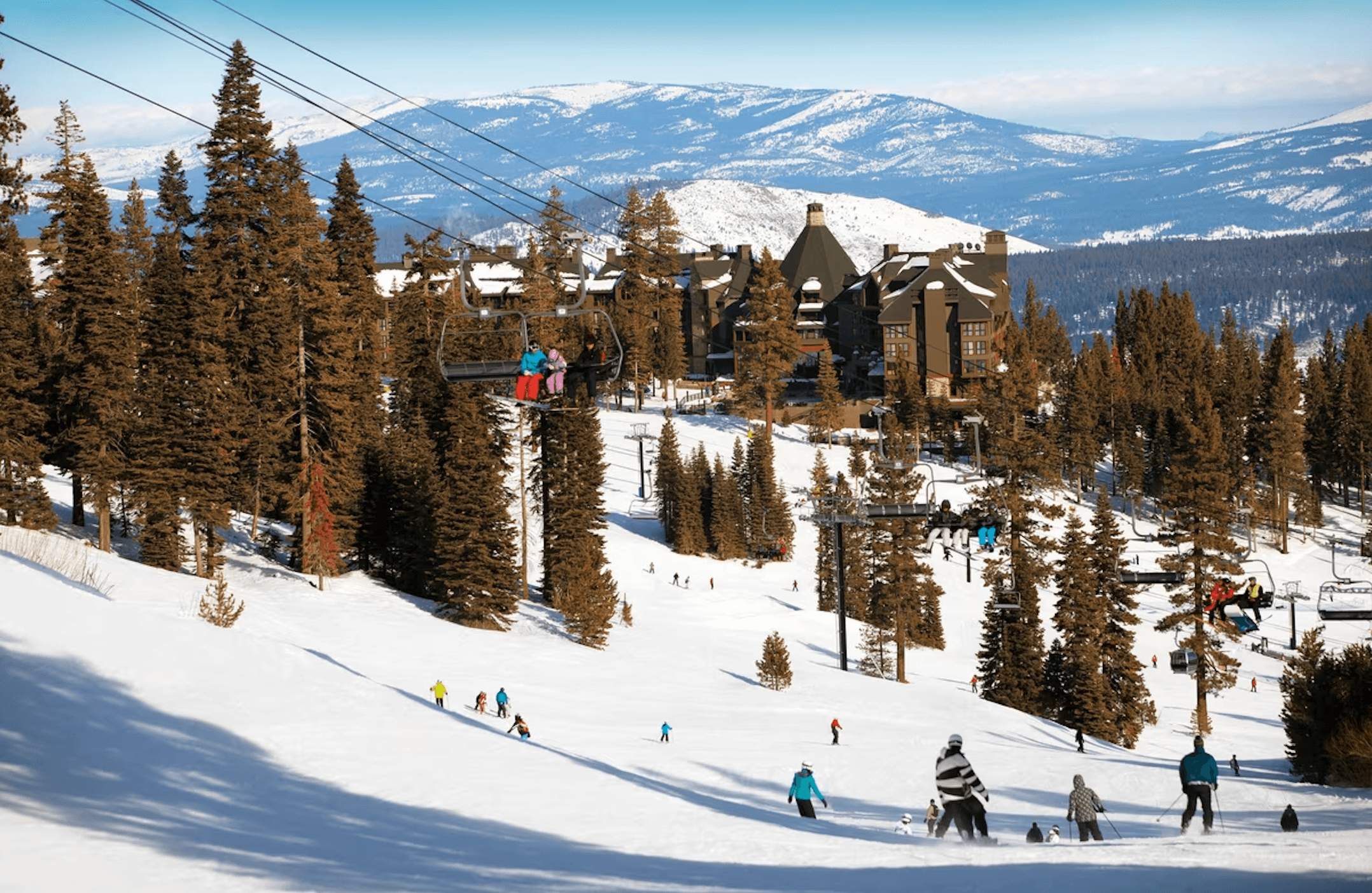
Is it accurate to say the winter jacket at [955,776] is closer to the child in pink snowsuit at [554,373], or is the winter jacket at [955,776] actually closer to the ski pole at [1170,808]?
the ski pole at [1170,808]

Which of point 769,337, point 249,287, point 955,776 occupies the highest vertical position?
point 249,287

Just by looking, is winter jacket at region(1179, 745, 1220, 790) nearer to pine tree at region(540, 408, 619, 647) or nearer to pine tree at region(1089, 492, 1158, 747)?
pine tree at region(1089, 492, 1158, 747)

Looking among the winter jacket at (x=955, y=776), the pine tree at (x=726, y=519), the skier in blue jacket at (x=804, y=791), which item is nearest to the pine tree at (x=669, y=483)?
the pine tree at (x=726, y=519)

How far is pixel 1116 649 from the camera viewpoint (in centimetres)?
4841

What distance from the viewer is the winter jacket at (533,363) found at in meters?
26.2

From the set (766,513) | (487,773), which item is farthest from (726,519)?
(487,773)

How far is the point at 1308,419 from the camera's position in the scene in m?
116

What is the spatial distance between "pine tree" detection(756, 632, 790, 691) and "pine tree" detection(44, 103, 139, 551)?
75.6ft

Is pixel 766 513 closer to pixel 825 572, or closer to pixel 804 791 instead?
pixel 825 572

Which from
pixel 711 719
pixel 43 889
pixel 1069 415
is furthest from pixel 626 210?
pixel 43 889

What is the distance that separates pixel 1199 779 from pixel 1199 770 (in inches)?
7.4

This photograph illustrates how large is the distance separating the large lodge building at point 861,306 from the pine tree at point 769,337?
6758 mm

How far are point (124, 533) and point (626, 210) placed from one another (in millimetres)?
61392

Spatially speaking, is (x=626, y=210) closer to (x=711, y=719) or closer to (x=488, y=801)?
(x=711, y=719)
